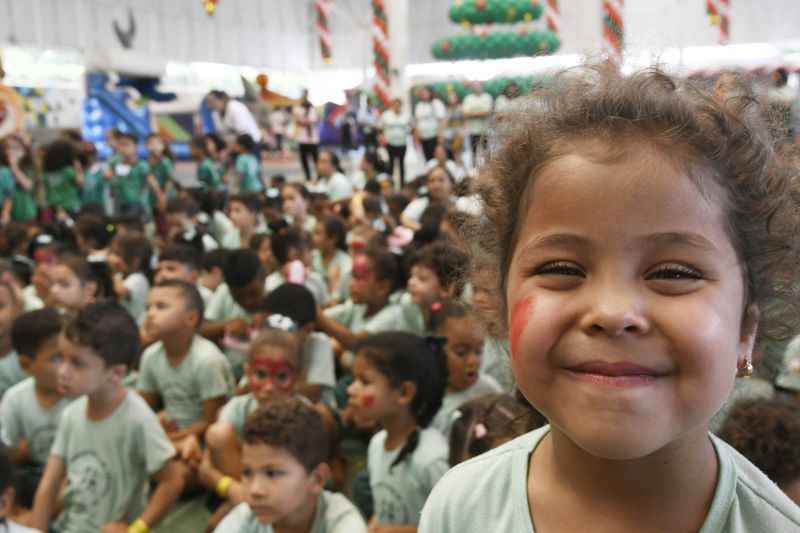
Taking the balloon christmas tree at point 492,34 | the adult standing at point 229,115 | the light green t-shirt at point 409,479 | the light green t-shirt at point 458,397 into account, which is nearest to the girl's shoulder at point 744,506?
the light green t-shirt at point 409,479

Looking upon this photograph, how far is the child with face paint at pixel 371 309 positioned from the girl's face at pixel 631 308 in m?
2.51

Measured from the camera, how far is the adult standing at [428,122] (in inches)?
364

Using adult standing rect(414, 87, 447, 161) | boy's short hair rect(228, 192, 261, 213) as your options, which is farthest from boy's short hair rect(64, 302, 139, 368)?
adult standing rect(414, 87, 447, 161)

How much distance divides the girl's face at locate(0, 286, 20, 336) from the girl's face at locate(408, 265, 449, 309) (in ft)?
4.67

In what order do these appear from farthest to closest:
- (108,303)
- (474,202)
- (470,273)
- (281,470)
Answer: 1. (108,303)
2. (281,470)
3. (470,273)
4. (474,202)

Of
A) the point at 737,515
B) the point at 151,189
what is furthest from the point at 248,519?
the point at 151,189

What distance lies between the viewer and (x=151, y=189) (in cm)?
729

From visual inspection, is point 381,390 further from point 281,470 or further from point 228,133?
point 228,133

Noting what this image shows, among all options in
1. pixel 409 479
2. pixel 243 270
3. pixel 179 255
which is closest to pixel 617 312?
pixel 409 479

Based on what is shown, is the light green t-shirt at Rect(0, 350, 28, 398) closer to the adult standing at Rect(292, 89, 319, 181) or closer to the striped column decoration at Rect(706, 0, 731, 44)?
the striped column decoration at Rect(706, 0, 731, 44)

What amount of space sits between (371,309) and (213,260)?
93 cm

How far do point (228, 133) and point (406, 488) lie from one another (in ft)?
26.8

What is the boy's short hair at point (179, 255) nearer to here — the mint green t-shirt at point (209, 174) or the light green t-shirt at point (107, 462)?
the light green t-shirt at point (107, 462)

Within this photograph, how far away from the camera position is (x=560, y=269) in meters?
0.63
